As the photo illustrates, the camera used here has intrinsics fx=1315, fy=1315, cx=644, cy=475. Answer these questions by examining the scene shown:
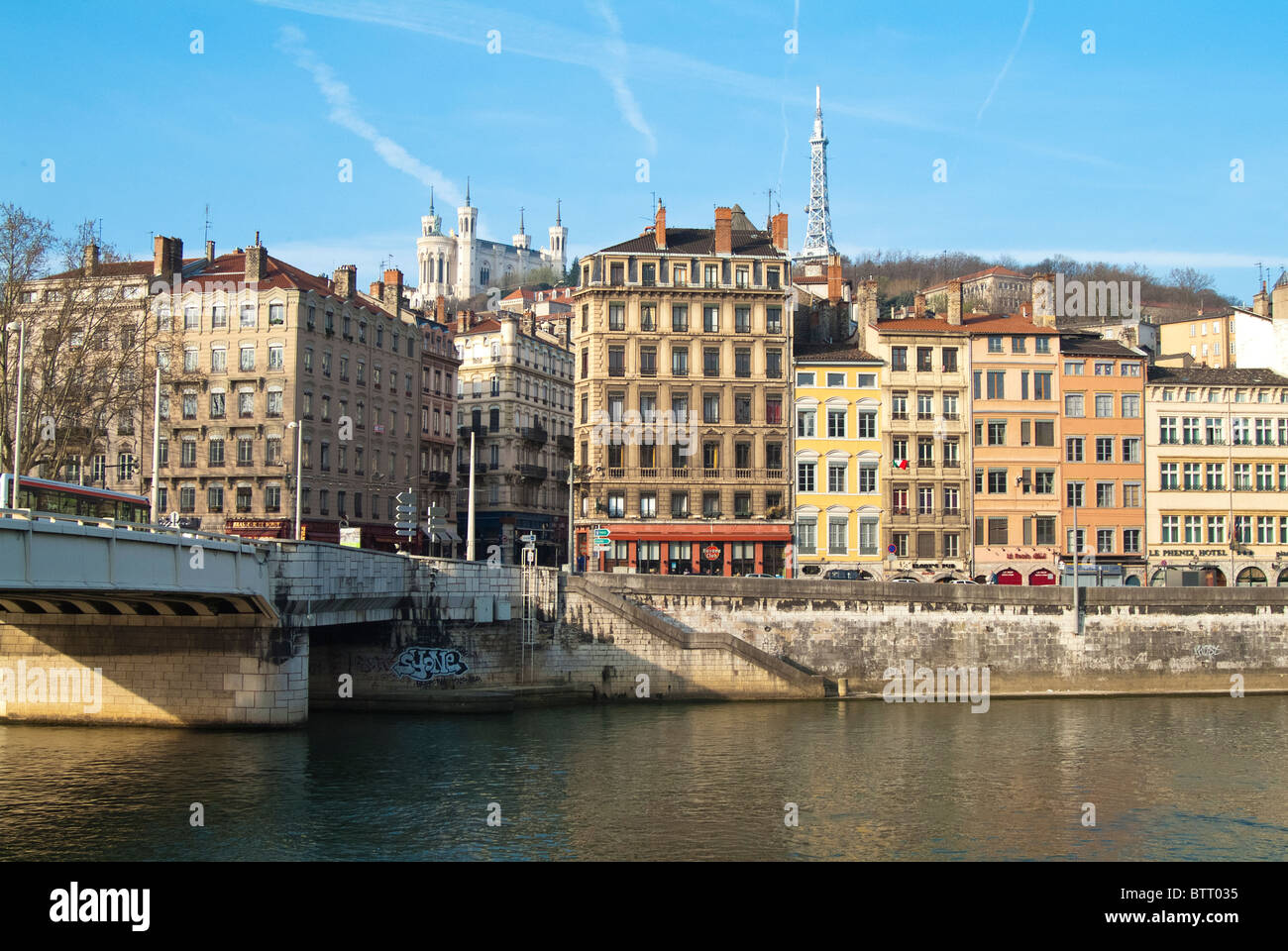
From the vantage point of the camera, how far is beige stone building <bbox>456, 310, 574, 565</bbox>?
10762cm

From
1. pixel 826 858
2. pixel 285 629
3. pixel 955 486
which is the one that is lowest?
pixel 826 858

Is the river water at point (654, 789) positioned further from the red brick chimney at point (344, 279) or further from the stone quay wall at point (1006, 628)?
the red brick chimney at point (344, 279)

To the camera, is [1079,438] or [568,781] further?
[1079,438]

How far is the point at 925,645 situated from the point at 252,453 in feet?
143

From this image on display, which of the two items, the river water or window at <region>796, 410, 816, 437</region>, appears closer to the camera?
the river water

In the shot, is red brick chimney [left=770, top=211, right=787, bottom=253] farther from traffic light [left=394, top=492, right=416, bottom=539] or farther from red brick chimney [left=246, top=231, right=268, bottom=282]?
traffic light [left=394, top=492, right=416, bottom=539]

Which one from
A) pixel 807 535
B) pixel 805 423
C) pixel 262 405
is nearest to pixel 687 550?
pixel 807 535

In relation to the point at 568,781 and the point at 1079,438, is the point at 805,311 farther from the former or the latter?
the point at 568,781

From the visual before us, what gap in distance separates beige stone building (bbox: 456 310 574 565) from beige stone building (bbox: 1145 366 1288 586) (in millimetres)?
48211

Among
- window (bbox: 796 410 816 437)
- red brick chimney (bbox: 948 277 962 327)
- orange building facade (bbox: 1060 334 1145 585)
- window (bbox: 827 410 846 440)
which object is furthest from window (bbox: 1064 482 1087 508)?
window (bbox: 796 410 816 437)

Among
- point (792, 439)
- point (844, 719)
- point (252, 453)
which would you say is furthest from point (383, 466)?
point (844, 719)

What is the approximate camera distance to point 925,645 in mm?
65750

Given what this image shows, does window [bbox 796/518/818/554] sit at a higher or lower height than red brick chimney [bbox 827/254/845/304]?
lower

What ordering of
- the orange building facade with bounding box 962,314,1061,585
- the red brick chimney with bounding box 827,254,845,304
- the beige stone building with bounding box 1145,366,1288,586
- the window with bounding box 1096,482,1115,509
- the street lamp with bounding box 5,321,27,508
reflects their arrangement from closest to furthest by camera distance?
the street lamp with bounding box 5,321,27,508
the orange building facade with bounding box 962,314,1061,585
the window with bounding box 1096,482,1115,509
the beige stone building with bounding box 1145,366,1288,586
the red brick chimney with bounding box 827,254,845,304
